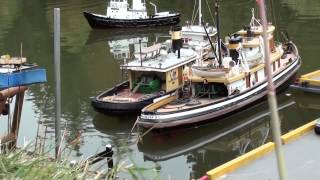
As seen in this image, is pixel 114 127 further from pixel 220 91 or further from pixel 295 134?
pixel 295 134

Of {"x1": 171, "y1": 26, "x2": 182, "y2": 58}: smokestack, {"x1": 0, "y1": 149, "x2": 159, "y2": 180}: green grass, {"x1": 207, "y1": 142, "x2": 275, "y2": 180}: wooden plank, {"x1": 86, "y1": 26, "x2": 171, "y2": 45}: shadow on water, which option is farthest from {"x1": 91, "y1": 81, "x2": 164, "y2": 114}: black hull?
{"x1": 86, "y1": 26, "x2": 171, "y2": 45}: shadow on water

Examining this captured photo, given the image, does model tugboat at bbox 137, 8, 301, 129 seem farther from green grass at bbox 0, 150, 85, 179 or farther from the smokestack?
green grass at bbox 0, 150, 85, 179

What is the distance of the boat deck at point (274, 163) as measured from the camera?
29.7 feet

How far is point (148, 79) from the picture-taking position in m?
16.8

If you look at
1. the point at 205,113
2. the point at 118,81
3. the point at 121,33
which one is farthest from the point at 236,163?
the point at 121,33

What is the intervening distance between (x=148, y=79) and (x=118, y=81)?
13.9ft

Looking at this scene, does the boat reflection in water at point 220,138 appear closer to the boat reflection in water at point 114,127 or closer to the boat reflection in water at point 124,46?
the boat reflection in water at point 114,127

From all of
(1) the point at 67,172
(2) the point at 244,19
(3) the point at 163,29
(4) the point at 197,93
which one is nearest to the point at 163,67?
(4) the point at 197,93

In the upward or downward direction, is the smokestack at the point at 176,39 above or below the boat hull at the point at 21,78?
above

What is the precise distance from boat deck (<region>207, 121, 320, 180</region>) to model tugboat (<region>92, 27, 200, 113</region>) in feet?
20.1

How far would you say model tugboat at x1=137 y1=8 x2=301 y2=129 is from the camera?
1455 centimetres

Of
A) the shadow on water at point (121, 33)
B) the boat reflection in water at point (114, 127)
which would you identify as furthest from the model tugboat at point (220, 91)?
the shadow on water at point (121, 33)

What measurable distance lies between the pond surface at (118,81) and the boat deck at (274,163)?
1919 millimetres

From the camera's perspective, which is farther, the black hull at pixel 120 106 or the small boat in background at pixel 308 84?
the small boat in background at pixel 308 84
